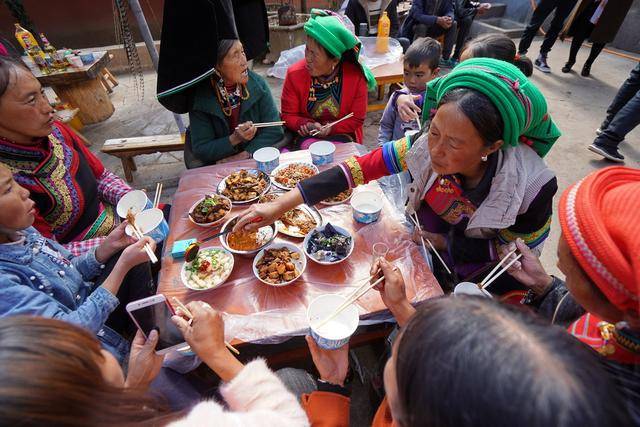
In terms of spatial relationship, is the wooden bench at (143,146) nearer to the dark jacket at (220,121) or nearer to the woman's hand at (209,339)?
the dark jacket at (220,121)

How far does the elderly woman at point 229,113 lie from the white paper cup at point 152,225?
1.31 metres

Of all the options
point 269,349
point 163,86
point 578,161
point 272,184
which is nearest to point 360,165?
point 272,184

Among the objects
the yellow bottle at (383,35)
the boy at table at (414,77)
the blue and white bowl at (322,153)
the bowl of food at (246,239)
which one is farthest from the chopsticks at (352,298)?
the yellow bottle at (383,35)

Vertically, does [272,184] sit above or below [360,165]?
below

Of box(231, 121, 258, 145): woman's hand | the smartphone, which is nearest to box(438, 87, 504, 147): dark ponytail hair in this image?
the smartphone

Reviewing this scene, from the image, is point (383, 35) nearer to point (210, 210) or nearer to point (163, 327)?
point (210, 210)

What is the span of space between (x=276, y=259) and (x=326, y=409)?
86cm

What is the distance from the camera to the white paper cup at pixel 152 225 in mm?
2035

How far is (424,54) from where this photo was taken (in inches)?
132

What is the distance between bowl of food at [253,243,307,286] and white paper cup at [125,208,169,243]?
27.4 inches

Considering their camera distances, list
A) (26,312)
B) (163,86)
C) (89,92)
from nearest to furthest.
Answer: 1. (26,312)
2. (163,86)
3. (89,92)

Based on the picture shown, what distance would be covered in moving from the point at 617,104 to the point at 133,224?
6966mm

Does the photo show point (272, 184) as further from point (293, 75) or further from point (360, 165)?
point (293, 75)

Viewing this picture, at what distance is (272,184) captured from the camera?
260cm
